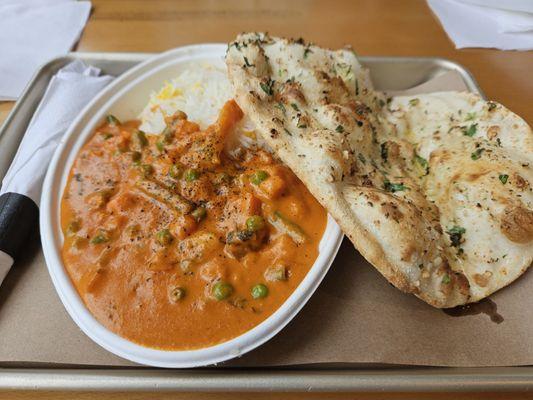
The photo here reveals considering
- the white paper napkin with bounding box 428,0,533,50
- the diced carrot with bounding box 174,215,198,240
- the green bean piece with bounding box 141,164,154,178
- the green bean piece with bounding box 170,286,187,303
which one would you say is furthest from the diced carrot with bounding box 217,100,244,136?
the white paper napkin with bounding box 428,0,533,50

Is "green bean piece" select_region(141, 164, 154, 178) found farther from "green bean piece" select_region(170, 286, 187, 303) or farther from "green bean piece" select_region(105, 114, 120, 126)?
"green bean piece" select_region(170, 286, 187, 303)

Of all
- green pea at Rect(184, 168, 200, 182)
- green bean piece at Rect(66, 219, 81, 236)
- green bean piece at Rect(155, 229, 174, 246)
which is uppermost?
green pea at Rect(184, 168, 200, 182)

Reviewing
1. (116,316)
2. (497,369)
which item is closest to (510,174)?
(497,369)

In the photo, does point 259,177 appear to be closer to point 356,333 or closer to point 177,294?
point 177,294

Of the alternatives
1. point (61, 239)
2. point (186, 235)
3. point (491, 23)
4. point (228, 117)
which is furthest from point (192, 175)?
point (491, 23)

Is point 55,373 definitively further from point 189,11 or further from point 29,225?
point 189,11

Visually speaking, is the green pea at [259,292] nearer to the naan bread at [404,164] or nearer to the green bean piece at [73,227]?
the naan bread at [404,164]
